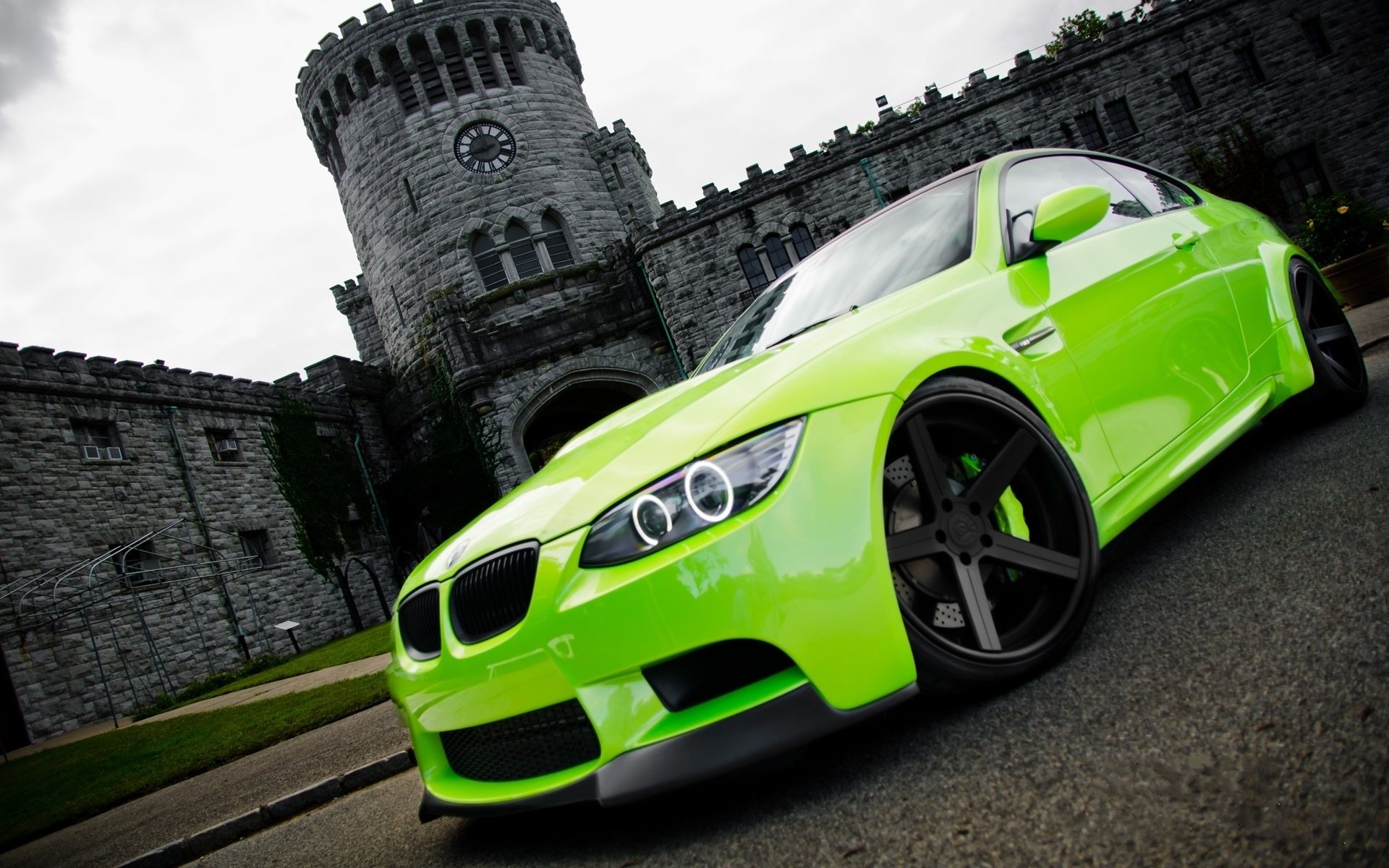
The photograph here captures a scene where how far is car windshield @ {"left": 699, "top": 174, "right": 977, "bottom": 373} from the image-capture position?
263 cm

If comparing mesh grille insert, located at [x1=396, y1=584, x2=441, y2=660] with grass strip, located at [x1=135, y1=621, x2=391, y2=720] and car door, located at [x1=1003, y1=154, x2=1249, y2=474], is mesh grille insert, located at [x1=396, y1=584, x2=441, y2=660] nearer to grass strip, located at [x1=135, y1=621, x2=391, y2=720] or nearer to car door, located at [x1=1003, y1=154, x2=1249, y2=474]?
car door, located at [x1=1003, y1=154, x2=1249, y2=474]

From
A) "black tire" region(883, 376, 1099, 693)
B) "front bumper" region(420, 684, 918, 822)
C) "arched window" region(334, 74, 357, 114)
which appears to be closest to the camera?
"front bumper" region(420, 684, 918, 822)

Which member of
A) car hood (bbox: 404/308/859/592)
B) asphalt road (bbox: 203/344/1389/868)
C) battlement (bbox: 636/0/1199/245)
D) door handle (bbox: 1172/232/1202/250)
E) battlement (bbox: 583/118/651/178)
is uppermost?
battlement (bbox: 583/118/651/178)

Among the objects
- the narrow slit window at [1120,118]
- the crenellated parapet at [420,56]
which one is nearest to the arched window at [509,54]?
the crenellated parapet at [420,56]

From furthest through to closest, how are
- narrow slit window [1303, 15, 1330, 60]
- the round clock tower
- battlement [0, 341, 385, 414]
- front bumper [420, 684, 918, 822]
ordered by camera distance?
1. the round clock tower
2. narrow slit window [1303, 15, 1330, 60]
3. battlement [0, 341, 385, 414]
4. front bumper [420, 684, 918, 822]

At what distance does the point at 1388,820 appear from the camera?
1.04 metres

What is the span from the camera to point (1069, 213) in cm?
237

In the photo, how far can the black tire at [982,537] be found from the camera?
1847mm

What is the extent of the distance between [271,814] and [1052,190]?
4.37m

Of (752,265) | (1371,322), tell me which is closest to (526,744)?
(1371,322)

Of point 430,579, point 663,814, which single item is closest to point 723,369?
point 430,579

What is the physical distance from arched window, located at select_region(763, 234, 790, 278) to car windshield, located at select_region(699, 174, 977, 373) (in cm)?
2009

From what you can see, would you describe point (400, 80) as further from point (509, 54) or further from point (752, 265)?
point (752, 265)

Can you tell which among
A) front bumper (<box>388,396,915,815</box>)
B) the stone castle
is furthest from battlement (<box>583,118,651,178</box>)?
front bumper (<box>388,396,915,815</box>)
